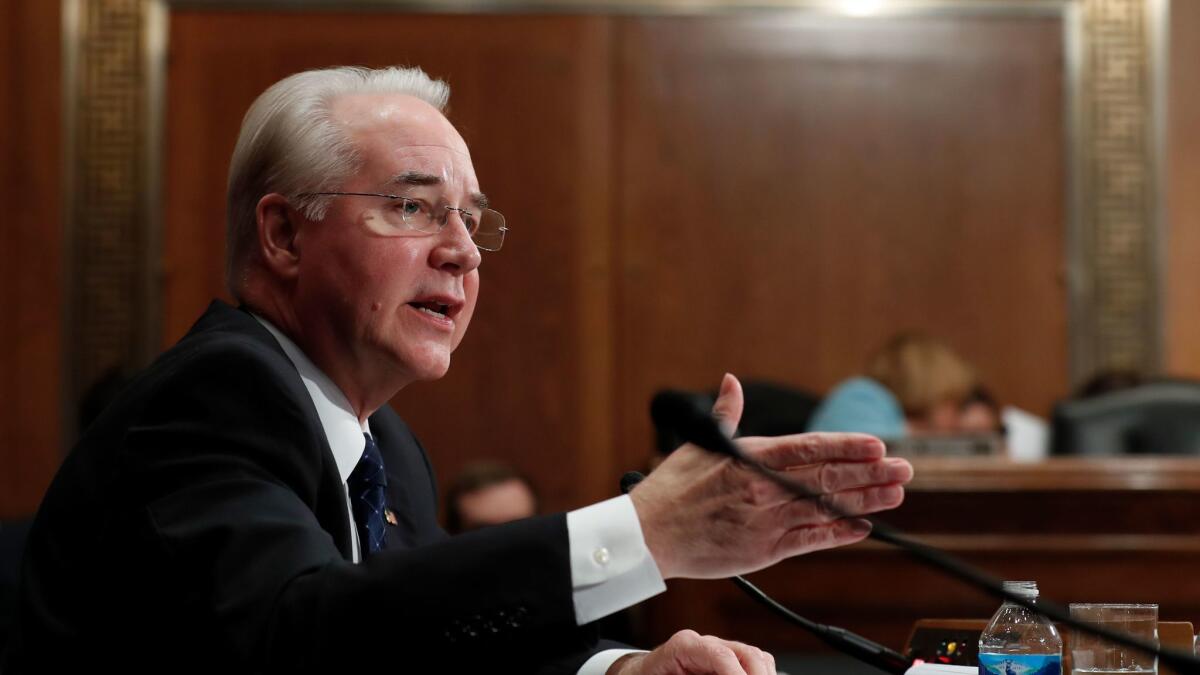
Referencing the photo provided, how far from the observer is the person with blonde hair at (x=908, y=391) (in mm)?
4820

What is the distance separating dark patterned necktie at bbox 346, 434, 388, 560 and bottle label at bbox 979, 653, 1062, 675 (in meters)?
0.67

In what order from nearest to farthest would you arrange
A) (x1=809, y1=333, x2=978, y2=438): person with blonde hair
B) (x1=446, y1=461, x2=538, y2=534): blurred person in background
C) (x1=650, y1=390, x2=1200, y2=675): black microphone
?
(x1=650, y1=390, x2=1200, y2=675): black microphone < (x1=446, y1=461, x2=538, y2=534): blurred person in background < (x1=809, y1=333, x2=978, y2=438): person with blonde hair

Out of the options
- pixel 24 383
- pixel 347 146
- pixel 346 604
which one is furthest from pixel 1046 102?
pixel 346 604

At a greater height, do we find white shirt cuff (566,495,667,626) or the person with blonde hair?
white shirt cuff (566,495,667,626)

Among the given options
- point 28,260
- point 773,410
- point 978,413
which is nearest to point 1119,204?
point 978,413

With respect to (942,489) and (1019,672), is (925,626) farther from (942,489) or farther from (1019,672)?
(942,489)

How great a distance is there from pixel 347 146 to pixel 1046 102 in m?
4.88

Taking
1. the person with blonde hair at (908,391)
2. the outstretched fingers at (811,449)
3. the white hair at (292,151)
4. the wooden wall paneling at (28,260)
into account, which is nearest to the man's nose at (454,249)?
the white hair at (292,151)

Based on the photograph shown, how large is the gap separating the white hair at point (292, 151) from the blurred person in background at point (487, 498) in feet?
7.84

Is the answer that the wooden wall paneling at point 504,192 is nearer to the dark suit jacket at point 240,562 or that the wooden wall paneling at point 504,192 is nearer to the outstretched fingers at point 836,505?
the dark suit jacket at point 240,562

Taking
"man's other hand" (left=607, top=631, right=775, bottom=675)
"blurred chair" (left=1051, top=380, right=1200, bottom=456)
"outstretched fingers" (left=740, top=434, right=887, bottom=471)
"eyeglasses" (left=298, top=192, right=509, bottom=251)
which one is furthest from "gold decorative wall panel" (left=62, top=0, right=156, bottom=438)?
"outstretched fingers" (left=740, top=434, right=887, bottom=471)

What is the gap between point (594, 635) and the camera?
1593mm

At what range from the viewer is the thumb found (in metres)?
1.17

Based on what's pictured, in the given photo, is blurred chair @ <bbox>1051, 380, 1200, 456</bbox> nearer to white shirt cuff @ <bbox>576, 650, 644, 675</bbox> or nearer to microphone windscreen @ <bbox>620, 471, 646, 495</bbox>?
white shirt cuff @ <bbox>576, 650, 644, 675</bbox>
